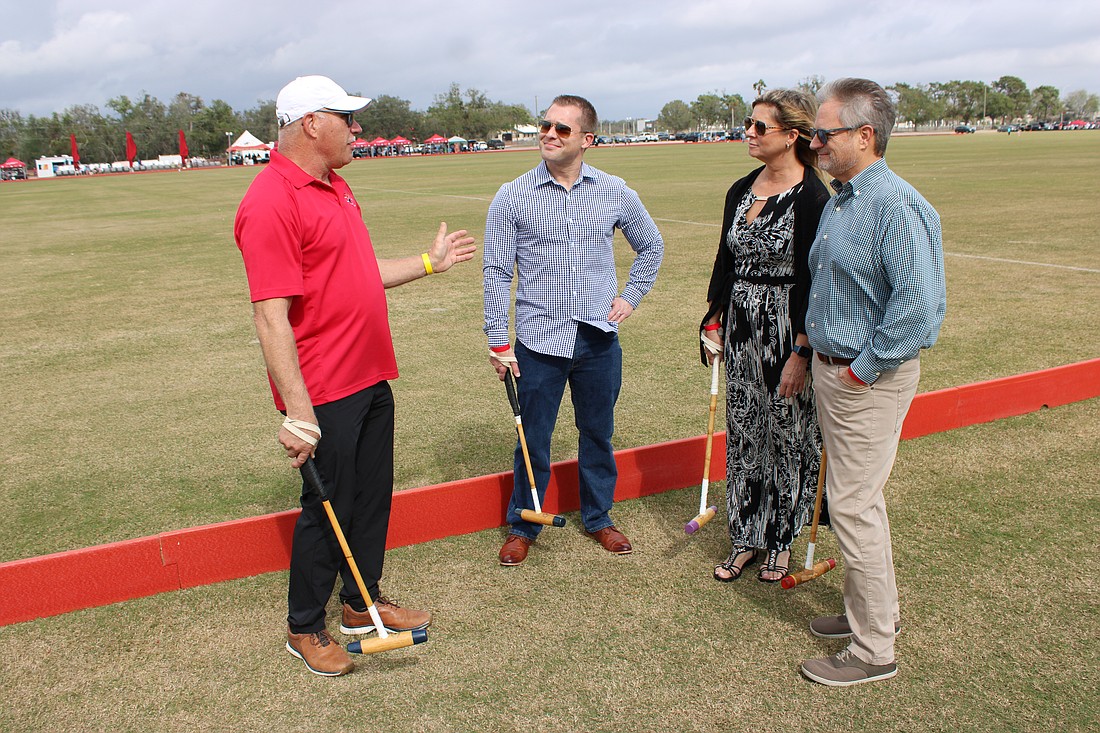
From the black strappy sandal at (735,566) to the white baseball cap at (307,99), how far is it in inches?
99.0

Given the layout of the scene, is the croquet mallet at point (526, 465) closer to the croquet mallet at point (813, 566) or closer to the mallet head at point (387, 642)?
the mallet head at point (387, 642)

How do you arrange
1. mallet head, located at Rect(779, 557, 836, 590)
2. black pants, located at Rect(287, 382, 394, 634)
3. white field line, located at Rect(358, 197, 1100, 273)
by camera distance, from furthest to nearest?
white field line, located at Rect(358, 197, 1100, 273) → mallet head, located at Rect(779, 557, 836, 590) → black pants, located at Rect(287, 382, 394, 634)

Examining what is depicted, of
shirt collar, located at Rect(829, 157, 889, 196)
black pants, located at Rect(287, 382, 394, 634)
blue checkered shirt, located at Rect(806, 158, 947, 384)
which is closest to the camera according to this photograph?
blue checkered shirt, located at Rect(806, 158, 947, 384)

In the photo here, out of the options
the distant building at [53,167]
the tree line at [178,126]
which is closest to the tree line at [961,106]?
the tree line at [178,126]

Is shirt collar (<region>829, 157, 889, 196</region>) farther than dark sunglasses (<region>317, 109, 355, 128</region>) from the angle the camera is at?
No

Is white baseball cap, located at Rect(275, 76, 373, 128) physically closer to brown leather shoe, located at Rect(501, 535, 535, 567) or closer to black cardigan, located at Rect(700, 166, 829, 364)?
black cardigan, located at Rect(700, 166, 829, 364)

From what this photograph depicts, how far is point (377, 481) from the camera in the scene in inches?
137

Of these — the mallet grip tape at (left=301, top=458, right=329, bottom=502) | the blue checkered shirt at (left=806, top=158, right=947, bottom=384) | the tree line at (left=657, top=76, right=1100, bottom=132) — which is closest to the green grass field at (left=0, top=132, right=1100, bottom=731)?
the mallet grip tape at (left=301, top=458, right=329, bottom=502)

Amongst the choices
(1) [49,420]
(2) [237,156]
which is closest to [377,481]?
(1) [49,420]

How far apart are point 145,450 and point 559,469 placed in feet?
9.54

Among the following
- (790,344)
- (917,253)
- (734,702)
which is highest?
(917,253)

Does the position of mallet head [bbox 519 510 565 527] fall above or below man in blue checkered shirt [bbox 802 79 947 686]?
below

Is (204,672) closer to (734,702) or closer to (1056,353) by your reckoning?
(734,702)

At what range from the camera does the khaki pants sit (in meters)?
3.00
